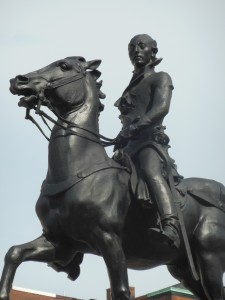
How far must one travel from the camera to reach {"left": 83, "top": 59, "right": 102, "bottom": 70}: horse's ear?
34.6 ft

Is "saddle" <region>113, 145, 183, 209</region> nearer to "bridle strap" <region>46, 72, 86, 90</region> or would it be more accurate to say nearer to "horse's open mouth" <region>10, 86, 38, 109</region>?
"bridle strap" <region>46, 72, 86, 90</region>

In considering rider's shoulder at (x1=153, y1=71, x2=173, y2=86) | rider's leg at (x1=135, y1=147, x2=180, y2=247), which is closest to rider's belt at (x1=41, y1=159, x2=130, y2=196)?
rider's leg at (x1=135, y1=147, x2=180, y2=247)

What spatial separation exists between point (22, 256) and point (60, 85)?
2171 millimetres

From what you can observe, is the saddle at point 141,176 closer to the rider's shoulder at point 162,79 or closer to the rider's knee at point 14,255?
the rider's shoulder at point 162,79

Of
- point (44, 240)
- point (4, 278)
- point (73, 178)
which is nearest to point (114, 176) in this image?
point (73, 178)

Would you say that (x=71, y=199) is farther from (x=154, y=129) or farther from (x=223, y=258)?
(x=223, y=258)

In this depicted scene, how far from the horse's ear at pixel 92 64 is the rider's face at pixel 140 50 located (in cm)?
71

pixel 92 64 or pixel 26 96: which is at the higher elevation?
pixel 92 64

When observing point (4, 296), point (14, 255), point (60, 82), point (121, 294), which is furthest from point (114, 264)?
point (60, 82)

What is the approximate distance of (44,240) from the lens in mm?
9945

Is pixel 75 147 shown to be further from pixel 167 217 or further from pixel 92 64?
pixel 167 217

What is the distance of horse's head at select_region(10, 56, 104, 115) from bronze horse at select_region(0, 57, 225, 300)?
1cm

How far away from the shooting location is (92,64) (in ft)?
34.7

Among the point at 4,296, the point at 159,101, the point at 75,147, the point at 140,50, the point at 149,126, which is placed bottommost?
the point at 4,296
